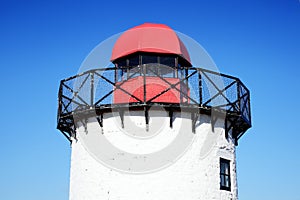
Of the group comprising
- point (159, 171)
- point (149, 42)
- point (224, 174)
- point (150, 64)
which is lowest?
point (159, 171)

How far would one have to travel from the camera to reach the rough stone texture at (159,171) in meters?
14.4

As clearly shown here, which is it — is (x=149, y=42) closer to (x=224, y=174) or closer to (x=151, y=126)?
(x=151, y=126)

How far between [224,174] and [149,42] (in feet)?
16.4

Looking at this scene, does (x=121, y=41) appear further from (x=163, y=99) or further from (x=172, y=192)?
(x=172, y=192)

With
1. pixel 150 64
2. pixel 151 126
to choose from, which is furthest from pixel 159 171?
pixel 150 64

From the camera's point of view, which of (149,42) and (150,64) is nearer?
(150,64)

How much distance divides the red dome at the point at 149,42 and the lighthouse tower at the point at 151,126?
4 centimetres

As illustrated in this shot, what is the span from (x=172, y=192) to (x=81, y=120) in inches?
153

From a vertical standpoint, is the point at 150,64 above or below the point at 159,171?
above

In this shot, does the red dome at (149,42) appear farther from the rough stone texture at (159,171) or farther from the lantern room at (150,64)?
the rough stone texture at (159,171)

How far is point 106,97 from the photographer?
14727mm

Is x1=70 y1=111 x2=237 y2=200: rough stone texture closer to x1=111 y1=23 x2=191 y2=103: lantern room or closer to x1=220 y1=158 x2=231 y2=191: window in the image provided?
x1=220 y1=158 x2=231 y2=191: window

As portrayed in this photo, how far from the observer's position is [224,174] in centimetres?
1582

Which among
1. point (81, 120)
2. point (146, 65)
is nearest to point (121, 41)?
point (146, 65)
